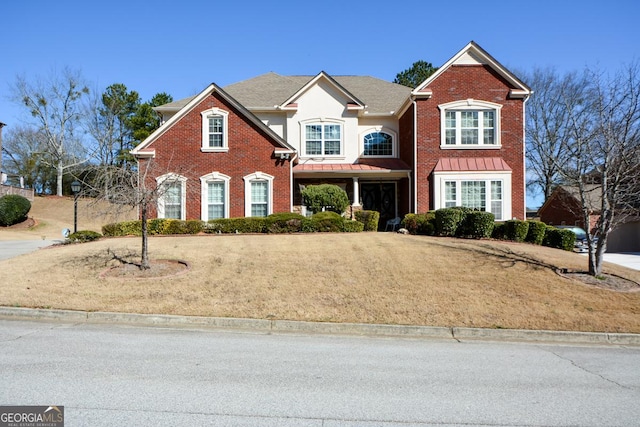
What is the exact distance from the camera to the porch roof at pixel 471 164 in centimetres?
2280

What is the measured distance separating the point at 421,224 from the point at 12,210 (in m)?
30.2

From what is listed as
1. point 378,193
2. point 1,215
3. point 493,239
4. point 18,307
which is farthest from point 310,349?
point 1,215

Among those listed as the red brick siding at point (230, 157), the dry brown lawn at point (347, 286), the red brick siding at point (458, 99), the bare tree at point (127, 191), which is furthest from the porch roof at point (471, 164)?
the bare tree at point (127, 191)

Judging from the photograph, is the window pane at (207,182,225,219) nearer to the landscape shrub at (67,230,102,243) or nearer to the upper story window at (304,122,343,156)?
the landscape shrub at (67,230,102,243)

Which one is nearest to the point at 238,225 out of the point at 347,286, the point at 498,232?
the point at 347,286

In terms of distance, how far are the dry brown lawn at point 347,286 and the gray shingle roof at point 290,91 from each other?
12.1m

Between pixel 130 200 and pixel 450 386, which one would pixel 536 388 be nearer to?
pixel 450 386

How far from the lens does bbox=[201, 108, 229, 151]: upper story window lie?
74.2 ft

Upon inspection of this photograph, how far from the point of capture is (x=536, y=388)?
6.34 metres

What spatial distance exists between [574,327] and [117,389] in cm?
888

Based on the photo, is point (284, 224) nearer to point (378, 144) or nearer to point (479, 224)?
point (479, 224)

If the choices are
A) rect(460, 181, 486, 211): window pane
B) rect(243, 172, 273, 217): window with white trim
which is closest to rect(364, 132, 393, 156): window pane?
rect(460, 181, 486, 211): window pane

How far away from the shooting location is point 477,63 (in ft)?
77.1

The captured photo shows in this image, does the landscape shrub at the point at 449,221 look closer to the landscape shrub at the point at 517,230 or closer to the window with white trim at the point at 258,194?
the landscape shrub at the point at 517,230
